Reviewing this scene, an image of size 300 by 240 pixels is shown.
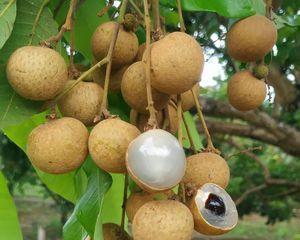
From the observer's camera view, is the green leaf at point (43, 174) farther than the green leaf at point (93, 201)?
Yes

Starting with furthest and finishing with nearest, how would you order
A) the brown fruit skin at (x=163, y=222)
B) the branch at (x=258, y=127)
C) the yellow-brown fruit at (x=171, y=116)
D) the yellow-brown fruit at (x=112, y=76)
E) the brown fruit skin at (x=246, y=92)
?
the branch at (x=258, y=127) → the brown fruit skin at (x=246, y=92) → the yellow-brown fruit at (x=112, y=76) → the yellow-brown fruit at (x=171, y=116) → the brown fruit skin at (x=163, y=222)

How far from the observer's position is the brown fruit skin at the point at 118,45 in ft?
2.47

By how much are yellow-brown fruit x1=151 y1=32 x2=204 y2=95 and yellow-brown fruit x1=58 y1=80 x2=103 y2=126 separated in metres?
0.08

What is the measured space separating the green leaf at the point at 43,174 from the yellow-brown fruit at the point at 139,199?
0.27 meters

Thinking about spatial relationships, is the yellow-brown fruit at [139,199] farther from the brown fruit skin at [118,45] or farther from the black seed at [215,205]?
the brown fruit skin at [118,45]

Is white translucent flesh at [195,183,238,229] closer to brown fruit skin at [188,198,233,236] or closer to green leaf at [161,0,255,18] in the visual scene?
brown fruit skin at [188,198,233,236]

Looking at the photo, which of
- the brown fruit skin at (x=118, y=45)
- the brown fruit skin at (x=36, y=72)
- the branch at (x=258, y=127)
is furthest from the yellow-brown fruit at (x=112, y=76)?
the branch at (x=258, y=127)

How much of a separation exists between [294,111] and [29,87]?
2006 millimetres

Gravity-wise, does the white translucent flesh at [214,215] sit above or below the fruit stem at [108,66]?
below

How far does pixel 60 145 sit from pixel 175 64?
15cm

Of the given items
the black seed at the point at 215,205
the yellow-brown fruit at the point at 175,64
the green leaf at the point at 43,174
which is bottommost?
the green leaf at the point at 43,174

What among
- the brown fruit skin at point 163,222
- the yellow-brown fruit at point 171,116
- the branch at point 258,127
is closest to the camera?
the brown fruit skin at point 163,222

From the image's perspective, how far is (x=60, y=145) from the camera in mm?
644

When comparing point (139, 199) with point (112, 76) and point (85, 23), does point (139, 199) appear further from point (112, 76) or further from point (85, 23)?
point (85, 23)
